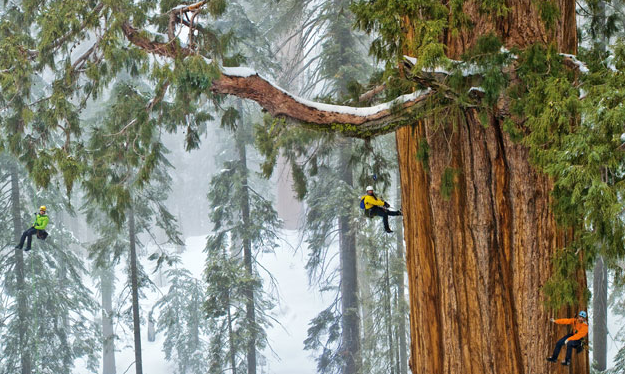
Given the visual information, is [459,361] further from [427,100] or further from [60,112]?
[60,112]

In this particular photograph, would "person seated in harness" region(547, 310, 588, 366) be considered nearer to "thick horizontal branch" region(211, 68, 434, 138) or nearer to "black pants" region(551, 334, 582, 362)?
"black pants" region(551, 334, 582, 362)

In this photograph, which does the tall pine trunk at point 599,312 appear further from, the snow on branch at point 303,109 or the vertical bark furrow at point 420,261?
the snow on branch at point 303,109

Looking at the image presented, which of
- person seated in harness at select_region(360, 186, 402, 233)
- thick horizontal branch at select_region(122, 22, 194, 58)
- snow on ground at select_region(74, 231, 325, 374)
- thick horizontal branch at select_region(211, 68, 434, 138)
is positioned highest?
thick horizontal branch at select_region(122, 22, 194, 58)

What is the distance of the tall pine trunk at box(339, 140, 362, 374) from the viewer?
1688 centimetres

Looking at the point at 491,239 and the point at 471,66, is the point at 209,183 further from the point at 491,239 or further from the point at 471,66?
the point at 471,66

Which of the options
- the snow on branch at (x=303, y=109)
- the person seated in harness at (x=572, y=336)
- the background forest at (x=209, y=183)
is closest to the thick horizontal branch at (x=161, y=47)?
the background forest at (x=209, y=183)

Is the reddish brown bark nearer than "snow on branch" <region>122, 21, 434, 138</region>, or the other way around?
the reddish brown bark

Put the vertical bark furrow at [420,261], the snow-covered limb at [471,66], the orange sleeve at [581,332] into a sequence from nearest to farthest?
1. the snow-covered limb at [471,66]
2. the orange sleeve at [581,332]
3. the vertical bark furrow at [420,261]

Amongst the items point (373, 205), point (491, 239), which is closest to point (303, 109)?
point (491, 239)

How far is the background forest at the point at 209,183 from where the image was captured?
21.1ft

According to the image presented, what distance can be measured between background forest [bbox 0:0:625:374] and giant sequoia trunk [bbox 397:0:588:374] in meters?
0.28

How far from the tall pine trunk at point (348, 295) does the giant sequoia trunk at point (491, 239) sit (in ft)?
38.9

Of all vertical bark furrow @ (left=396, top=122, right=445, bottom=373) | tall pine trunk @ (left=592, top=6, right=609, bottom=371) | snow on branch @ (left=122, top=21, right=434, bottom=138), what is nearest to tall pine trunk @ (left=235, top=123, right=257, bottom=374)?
tall pine trunk @ (left=592, top=6, right=609, bottom=371)

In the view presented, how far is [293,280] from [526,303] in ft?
95.8
